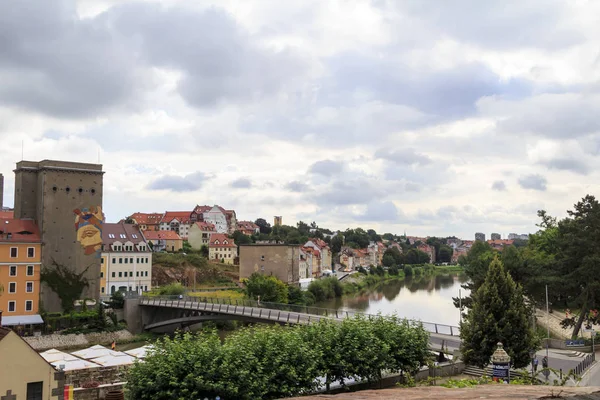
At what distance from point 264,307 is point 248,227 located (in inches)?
4655

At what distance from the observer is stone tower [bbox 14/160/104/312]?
5622 centimetres

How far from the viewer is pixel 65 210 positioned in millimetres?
57250

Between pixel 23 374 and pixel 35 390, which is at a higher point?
pixel 23 374

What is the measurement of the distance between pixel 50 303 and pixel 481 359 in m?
44.7

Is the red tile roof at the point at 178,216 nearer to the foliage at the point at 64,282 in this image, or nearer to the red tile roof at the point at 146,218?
the red tile roof at the point at 146,218

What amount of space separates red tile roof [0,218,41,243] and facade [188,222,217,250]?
222ft

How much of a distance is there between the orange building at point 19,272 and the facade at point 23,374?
38.9m

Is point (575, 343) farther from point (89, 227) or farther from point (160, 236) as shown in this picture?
point (160, 236)

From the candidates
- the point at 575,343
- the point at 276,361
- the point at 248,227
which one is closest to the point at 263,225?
the point at 248,227

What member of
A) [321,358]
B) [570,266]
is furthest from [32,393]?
[570,266]

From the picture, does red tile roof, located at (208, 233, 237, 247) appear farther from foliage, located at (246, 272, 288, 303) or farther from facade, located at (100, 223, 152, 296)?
foliage, located at (246, 272, 288, 303)

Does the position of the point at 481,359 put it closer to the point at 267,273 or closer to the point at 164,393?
the point at 164,393

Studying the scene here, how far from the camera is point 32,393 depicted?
17250 mm

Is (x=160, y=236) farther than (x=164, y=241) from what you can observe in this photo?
Yes
